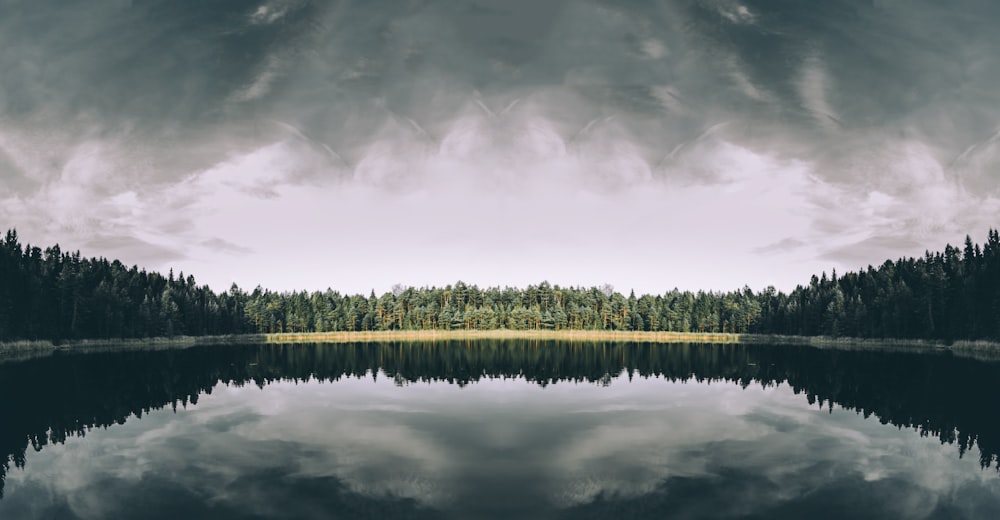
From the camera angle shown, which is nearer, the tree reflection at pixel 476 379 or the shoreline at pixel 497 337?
the tree reflection at pixel 476 379

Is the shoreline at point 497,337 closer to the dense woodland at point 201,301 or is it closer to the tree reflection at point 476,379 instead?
the dense woodland at point 201,301

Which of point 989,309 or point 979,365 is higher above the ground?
point 989,309

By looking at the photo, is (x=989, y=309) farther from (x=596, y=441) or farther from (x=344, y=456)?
(x=344, y=456)

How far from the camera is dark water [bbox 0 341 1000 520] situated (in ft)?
63.8

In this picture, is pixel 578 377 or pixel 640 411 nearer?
pixel 640 411

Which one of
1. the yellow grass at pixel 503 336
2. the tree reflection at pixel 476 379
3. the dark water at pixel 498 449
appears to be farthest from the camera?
the yellow grass at pixel 503 336

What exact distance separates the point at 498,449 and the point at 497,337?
15162cm

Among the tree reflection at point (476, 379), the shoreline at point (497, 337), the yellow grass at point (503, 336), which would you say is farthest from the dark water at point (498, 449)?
the yellow grass at point (503, 336)

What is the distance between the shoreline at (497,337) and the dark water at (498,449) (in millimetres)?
65576

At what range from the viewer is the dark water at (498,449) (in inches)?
765

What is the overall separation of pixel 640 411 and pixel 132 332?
139995 millimetres

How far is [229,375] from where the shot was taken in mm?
61969

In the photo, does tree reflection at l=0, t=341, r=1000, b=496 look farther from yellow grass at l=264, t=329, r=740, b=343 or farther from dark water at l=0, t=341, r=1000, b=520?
yellow grass at l=264, t=329, r=740, b=343

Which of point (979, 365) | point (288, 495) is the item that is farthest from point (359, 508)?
point (979, 365)
